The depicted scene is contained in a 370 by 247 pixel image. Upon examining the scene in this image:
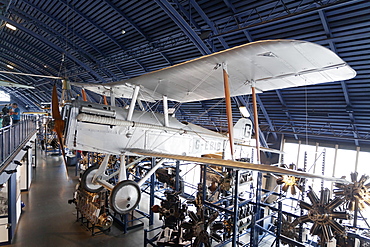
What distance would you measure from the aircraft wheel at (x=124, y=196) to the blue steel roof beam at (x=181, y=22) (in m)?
6.78

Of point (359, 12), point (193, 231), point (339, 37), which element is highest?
point (359, 12)

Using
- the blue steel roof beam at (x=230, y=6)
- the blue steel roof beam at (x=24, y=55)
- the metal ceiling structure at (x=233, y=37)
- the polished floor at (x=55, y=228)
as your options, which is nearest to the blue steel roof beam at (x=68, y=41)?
the metal ceiling structure at (x=233, y=37)

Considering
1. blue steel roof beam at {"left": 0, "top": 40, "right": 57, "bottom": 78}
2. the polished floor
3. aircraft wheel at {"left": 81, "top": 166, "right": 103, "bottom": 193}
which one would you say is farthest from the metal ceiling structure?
blue steel roof beam at {"left": 0, "top": 40, "right": 57, "bottom": 78}

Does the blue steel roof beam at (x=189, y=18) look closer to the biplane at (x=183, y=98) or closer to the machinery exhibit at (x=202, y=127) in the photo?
the machinery exhibit at (x=202, y=127)

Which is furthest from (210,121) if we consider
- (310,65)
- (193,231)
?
(310,65)

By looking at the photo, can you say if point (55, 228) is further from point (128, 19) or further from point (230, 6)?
point (230, 6)

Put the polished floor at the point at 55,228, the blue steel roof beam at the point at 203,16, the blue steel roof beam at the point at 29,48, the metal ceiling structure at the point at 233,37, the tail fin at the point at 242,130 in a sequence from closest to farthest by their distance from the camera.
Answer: the metal ceiling structure at the point at 233,37, the polished floor at the point at 55,228, the blue steel roof beam at the point at 203,16, the tail fin at the point at 242,130, the blue steel roof beam at the point at 29,48

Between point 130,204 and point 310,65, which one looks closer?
point 310,65

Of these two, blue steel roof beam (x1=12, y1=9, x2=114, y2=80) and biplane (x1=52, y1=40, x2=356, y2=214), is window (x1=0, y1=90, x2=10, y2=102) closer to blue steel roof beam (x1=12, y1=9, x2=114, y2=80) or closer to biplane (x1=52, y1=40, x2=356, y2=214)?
blue steel roof beam (x1=12, y1=9, x2=114, y2=80)

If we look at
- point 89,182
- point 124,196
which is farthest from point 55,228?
point 124,196

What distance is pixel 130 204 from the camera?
5199 mm

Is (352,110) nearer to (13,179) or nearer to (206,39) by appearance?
(206,39)

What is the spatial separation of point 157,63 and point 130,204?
10195 mm

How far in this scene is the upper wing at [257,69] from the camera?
3326mm
